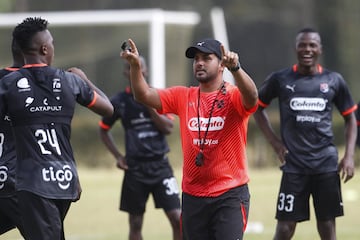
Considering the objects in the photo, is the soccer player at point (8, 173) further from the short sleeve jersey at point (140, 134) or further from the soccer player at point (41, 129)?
the short sleeve jersey at point (140, 134)

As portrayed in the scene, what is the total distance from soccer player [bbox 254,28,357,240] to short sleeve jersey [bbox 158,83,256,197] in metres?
2.23

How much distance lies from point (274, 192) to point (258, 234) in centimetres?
666

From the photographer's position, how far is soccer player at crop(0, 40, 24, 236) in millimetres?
8844

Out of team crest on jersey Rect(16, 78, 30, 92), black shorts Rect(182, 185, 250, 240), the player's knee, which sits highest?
team crest on jersey Rect(16, 78, 30, 92)

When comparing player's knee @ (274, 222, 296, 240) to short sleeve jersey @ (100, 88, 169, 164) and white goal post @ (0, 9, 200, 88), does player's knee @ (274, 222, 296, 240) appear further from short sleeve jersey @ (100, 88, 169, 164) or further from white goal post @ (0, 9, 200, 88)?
white goal post @ (0, 9, 200, 88)

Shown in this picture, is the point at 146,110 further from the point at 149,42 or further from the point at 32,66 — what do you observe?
the point at 149,42

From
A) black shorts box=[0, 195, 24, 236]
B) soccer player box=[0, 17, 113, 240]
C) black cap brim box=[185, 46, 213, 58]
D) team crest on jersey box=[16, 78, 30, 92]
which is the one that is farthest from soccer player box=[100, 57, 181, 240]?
team crest on jersey box=[16, 78, 30, 92]

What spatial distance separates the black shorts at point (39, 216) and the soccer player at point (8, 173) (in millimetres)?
738

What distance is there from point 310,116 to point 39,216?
3.77 m

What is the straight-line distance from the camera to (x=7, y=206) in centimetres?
886

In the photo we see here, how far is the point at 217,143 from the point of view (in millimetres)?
8445

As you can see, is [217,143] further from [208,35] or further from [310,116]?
[208,35]

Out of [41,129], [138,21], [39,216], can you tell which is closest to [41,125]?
[41,129]

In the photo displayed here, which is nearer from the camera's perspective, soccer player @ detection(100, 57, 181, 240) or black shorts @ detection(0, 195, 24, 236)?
black shorts @ detection(0, 195, 24, 236)
